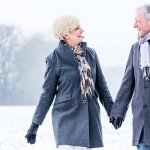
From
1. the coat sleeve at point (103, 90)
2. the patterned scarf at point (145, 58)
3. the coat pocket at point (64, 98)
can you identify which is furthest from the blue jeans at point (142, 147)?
the coat pocket at point (64, 98)

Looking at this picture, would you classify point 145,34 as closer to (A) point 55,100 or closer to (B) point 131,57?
(B) point 131,57

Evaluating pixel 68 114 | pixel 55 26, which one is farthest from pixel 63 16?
pixel 68 114

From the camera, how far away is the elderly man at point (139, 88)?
14.7 feet

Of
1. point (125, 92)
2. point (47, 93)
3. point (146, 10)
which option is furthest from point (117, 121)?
point (146, 10)

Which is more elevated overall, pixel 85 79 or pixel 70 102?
pixel 85 79

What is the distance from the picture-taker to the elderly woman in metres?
4.89

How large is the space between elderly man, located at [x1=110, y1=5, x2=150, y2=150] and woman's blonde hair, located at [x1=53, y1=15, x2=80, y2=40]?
55 cm

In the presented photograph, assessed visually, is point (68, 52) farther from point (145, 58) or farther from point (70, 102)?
point (145, 58)

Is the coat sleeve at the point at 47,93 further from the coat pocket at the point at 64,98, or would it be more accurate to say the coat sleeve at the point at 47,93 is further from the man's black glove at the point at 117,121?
the man's black glove at the point at 117,121

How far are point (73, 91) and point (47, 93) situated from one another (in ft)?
0.74

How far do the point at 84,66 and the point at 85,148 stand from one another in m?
0.65

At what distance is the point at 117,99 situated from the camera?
4.74 metres

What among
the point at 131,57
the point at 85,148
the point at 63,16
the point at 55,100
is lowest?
the point at 85,148

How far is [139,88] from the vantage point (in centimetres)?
452
